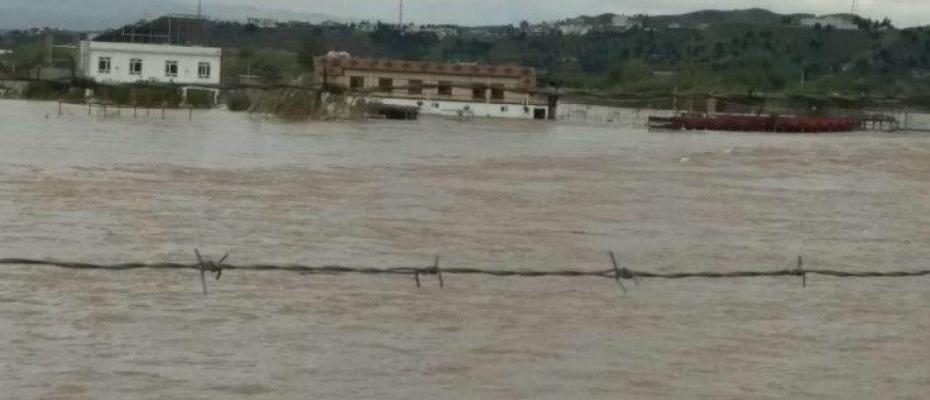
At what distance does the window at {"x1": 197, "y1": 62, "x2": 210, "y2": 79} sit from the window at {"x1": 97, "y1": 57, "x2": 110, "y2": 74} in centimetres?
354

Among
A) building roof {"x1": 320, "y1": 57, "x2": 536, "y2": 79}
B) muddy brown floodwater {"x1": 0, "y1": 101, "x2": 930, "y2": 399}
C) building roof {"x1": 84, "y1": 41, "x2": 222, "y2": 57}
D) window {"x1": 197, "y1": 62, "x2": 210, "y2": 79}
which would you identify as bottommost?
window {"x1": 197, "y1": 62, "x2": 210, "y2": 79}

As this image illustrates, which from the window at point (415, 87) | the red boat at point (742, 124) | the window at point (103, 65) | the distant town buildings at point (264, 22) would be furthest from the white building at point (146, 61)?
the distant town buildings at point (264, 22)

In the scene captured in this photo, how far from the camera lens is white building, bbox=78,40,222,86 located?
2948 inches

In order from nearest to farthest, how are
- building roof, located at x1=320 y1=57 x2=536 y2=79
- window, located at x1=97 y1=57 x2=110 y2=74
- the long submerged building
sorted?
the long submerged building < building roof, located at x1=320 y1=57 x2=536 y2=79 < window, located at x1=97 y1=57 x2=110 y2=74

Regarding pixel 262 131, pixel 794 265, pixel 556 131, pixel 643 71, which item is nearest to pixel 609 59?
pixel 643 71

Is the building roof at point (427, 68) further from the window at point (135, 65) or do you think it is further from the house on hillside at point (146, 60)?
the window at point (135, 65)

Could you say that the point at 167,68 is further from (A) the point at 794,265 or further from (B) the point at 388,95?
(A) the point at 794,265

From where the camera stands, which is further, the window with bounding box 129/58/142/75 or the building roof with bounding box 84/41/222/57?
the window with bounding box 129/58/142/75

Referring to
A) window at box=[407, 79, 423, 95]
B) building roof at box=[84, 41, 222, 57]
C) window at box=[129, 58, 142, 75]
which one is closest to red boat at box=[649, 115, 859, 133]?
window at box=[407, 79, 423, 95]

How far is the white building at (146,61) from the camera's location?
246 ft

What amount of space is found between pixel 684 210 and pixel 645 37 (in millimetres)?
150189

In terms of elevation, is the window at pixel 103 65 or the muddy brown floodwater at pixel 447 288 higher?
the muddy brown floodwater at pixel 447 288

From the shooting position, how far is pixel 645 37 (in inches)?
6742

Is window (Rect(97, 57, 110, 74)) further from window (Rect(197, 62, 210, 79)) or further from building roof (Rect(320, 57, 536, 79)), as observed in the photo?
building roof (Rect(320, 57, 536, 79))
